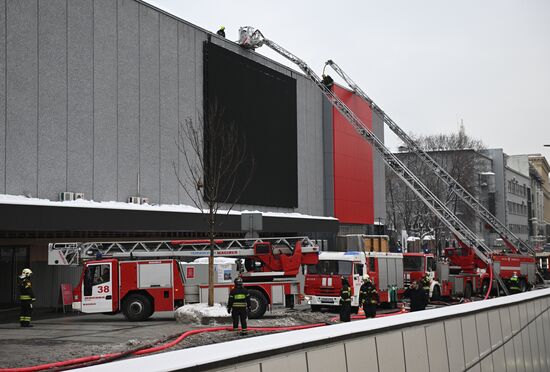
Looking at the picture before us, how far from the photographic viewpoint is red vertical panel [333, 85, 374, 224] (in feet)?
178

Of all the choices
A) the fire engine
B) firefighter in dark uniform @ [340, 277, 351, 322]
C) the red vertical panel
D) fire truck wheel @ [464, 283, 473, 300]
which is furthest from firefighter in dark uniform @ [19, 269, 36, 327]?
the red vertical panel

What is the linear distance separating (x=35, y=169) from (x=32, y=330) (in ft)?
31.6

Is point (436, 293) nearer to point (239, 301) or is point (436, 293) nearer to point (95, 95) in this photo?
point (239, 301)

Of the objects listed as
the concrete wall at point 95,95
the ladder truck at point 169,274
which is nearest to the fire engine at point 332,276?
the ladder truck at point 169,274

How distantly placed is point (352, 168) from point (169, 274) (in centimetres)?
3291

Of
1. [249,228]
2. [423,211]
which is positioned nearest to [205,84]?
[249,228]

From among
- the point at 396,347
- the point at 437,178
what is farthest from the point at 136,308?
Result: the point at 437,178

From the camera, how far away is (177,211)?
117 feet

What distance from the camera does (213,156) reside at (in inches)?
1479

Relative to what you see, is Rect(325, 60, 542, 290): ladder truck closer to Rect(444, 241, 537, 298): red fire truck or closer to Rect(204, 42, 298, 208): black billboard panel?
Rect(444, 241, 537, 298): red fire truck

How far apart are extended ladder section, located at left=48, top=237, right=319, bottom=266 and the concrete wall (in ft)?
13.3

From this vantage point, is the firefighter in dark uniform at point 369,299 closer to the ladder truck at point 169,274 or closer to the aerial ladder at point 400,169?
the ladder truck at point 169,274

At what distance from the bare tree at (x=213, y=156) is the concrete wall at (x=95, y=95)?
69 cm

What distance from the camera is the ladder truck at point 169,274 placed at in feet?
82.4
